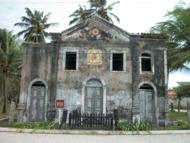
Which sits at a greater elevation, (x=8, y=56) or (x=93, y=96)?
(x=8, y=56)

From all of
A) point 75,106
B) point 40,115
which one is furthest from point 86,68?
point 40,115

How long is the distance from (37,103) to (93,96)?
4007 mm

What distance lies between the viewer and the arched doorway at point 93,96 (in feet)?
73.3

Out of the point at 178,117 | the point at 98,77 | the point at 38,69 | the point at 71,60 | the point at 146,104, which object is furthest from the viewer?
the point at 178,117

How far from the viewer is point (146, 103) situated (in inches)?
906

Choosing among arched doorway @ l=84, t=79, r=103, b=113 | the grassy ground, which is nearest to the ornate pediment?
arched doorway @ l=84, t=79, r=103, b=113

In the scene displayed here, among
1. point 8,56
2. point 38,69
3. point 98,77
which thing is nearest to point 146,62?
point 98,77

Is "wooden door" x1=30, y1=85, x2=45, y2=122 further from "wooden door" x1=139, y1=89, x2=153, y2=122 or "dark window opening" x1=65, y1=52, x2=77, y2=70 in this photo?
"wooden door" x1=139, y1=89, x2=153, y2=122

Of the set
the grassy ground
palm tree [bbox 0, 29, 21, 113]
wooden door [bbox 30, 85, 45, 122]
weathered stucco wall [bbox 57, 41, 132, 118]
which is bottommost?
the grassy ground

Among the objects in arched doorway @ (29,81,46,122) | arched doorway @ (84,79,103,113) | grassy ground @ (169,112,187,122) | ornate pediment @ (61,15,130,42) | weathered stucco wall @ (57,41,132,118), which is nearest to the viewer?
arched doorway @ (84,79,103,113)

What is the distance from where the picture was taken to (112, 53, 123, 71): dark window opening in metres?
23.2

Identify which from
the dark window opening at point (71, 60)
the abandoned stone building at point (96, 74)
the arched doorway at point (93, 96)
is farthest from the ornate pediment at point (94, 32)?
the arched doorway at point (93, 96)

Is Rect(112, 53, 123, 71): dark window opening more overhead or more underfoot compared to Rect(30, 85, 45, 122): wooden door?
more overhead

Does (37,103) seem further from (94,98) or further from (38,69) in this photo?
(94,98)
